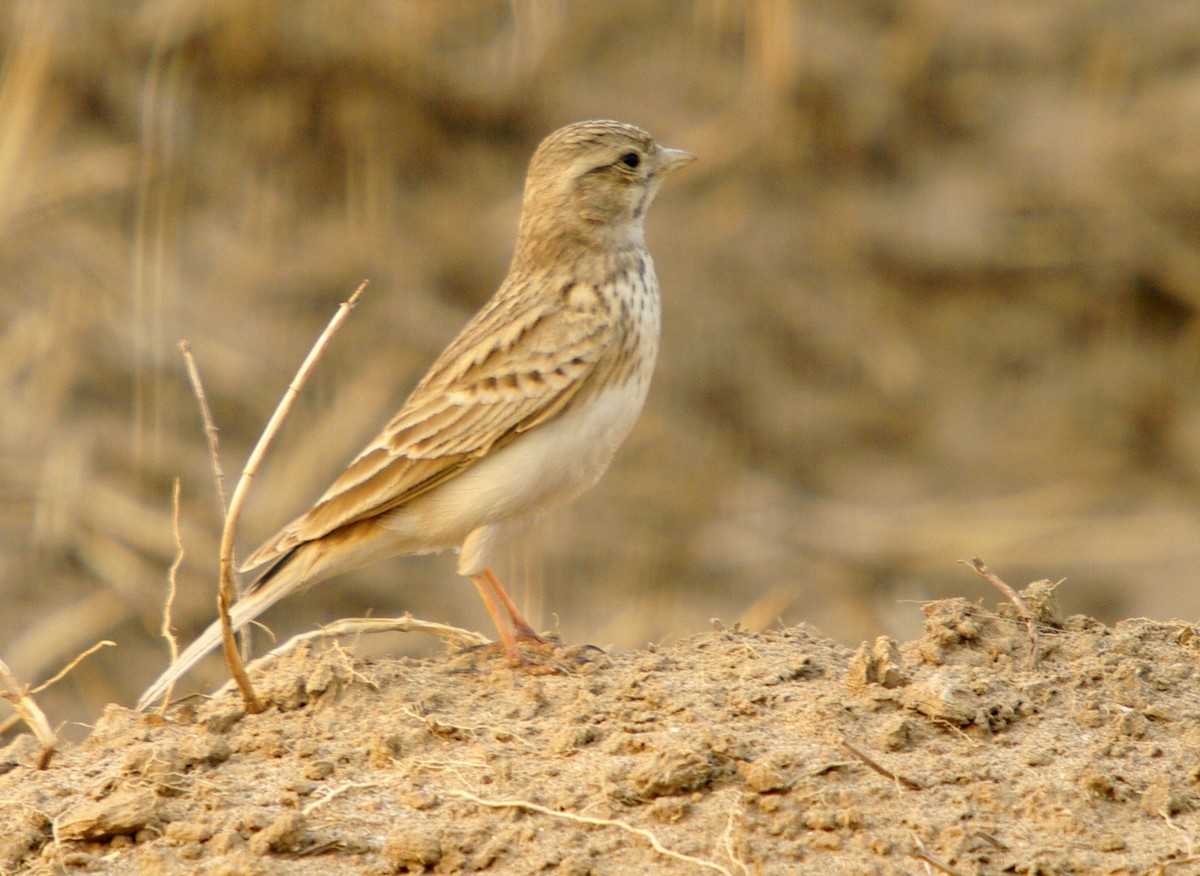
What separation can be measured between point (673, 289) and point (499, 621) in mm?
5095

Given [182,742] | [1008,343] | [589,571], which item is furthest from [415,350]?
[182,742]

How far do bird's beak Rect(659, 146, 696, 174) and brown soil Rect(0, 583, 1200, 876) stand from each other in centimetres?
191

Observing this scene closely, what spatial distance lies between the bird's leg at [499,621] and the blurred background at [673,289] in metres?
2.61

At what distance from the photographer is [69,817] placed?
3.78 metres

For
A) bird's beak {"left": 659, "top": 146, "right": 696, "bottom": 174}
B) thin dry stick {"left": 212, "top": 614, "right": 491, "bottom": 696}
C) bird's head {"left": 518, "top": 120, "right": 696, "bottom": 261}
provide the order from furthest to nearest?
1. bird's beak {"left": 659, "top": 146, "right": 696, "bottom": 174}
2. bird's head {"left": 518, "top": 120, "right": 696, "bottom": 261}
3. thin dry stick {"left": 212, "top": 614, "right": 491, "bottom": 696}

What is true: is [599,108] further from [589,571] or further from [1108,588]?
[1108,588]

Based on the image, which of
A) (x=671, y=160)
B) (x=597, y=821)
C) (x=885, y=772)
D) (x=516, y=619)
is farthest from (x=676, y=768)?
(x=671, y=160)

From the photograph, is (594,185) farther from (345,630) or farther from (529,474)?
(345,630)

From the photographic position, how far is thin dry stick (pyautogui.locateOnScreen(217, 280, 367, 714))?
4051 millimetres

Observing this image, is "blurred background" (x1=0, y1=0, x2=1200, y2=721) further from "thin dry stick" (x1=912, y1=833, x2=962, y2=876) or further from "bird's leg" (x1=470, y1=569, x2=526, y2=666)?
"thin dry stick" (x1=912, y1=833, x2=962, y2=876)

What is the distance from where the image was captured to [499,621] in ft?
16.4

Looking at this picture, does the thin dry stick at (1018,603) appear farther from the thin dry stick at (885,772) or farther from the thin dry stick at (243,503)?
the thin dry stick at (243,503)

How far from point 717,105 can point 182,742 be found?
6.60 metres

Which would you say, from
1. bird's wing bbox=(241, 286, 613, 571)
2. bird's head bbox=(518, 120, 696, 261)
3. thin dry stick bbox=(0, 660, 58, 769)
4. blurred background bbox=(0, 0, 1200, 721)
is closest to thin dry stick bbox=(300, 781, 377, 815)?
thin dry stick bbox=(0, 660, 58, 769)
